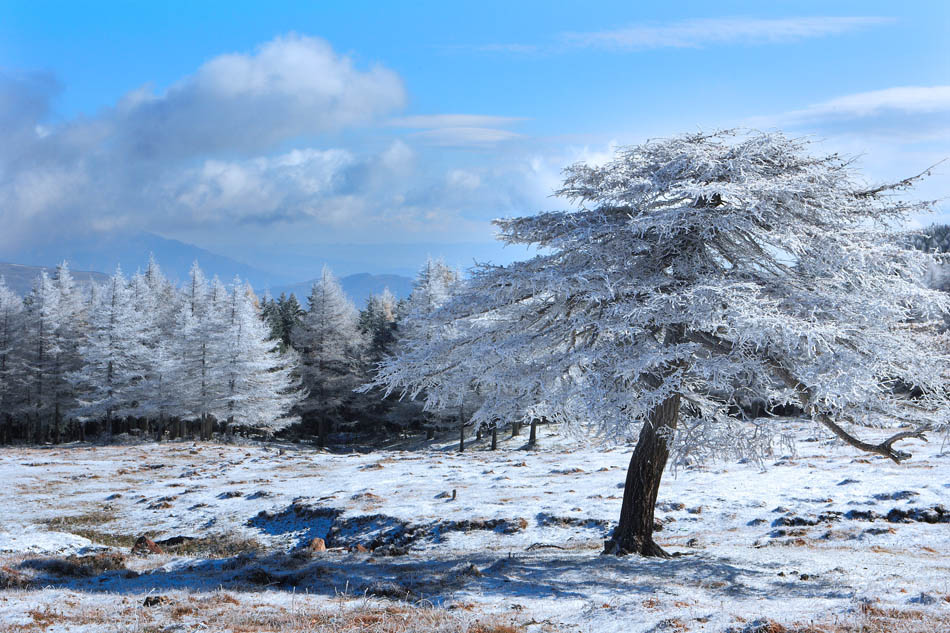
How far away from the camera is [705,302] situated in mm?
9406

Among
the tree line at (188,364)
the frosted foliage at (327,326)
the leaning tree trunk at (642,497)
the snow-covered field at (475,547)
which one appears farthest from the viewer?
the frosted foliage at (327,326)

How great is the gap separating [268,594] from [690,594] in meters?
5.99

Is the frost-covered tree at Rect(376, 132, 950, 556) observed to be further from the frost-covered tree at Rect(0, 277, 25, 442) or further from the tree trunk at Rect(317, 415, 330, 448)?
the frost-covered tree at Rect(0, 277, 25, 442)

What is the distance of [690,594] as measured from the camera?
9461mm

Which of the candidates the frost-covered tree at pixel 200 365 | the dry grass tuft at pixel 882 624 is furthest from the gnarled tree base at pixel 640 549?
the frost-covered tree at pixel 200 365

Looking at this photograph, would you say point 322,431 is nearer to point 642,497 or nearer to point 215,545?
point 215,545

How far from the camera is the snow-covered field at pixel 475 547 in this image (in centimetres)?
819

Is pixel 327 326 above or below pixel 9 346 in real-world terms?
above

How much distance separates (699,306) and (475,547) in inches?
345

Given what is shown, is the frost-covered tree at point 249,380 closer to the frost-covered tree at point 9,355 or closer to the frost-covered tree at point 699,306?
the frost-covered tree at point 9,355

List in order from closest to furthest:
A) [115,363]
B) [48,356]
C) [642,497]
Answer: [642,497], [115,363], [48,356]

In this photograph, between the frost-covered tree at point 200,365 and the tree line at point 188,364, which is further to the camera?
the tree line at point 188,364

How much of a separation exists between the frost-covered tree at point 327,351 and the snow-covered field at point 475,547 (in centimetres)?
2271

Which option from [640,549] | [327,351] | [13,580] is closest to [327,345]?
[327,351]
